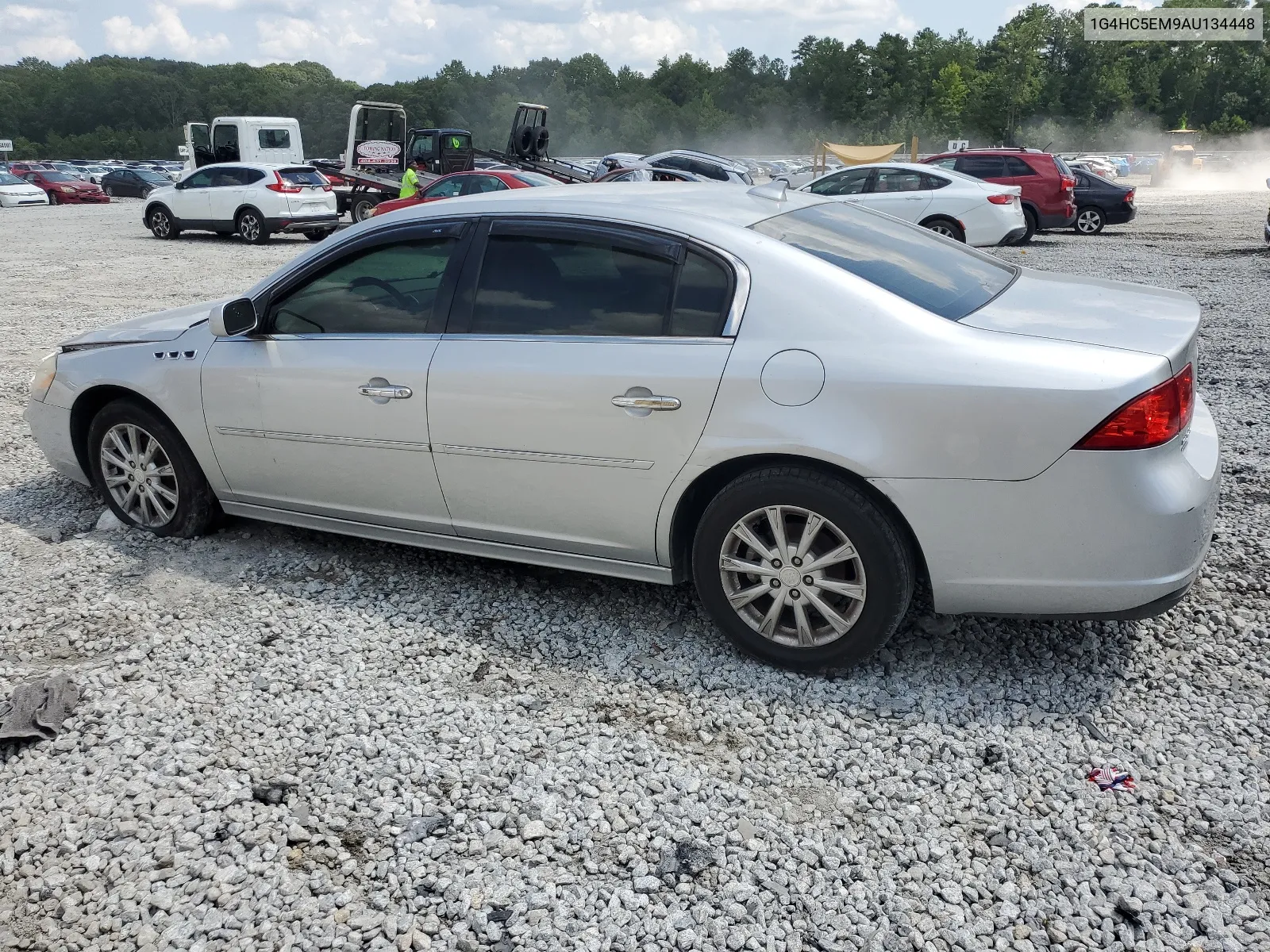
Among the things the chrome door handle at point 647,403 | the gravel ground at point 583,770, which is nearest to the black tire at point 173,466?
the gravel ground at point 583,770

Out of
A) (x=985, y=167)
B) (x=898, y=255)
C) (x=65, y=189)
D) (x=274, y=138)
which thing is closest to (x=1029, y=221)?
(x=985, y=167)

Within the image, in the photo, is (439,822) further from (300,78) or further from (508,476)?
(300,78)

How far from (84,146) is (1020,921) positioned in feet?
396

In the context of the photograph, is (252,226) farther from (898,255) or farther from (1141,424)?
(1141,424)

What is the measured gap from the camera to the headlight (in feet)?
16.9

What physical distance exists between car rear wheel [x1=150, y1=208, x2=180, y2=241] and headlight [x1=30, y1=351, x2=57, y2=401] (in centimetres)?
1824

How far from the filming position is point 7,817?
302 cm

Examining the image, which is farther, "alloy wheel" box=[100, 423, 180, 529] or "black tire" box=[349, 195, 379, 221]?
"black tire" box=[349, 195, 379, 221]

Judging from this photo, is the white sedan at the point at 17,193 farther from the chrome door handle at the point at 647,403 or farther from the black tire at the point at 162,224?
the chrome door handle at the point at 647,403

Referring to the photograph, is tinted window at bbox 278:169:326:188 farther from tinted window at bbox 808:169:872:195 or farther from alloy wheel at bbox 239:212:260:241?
tinted window at bbox 808:169:872:195

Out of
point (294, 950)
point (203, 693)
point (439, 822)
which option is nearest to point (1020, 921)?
point (439, 822)

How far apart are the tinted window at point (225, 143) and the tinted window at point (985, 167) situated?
63.8ft

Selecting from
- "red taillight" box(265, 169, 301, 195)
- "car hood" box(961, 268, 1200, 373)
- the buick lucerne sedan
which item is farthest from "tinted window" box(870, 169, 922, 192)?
"car hood" box(961, 268, 1200, 373)

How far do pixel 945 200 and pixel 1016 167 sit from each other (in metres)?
3.69
